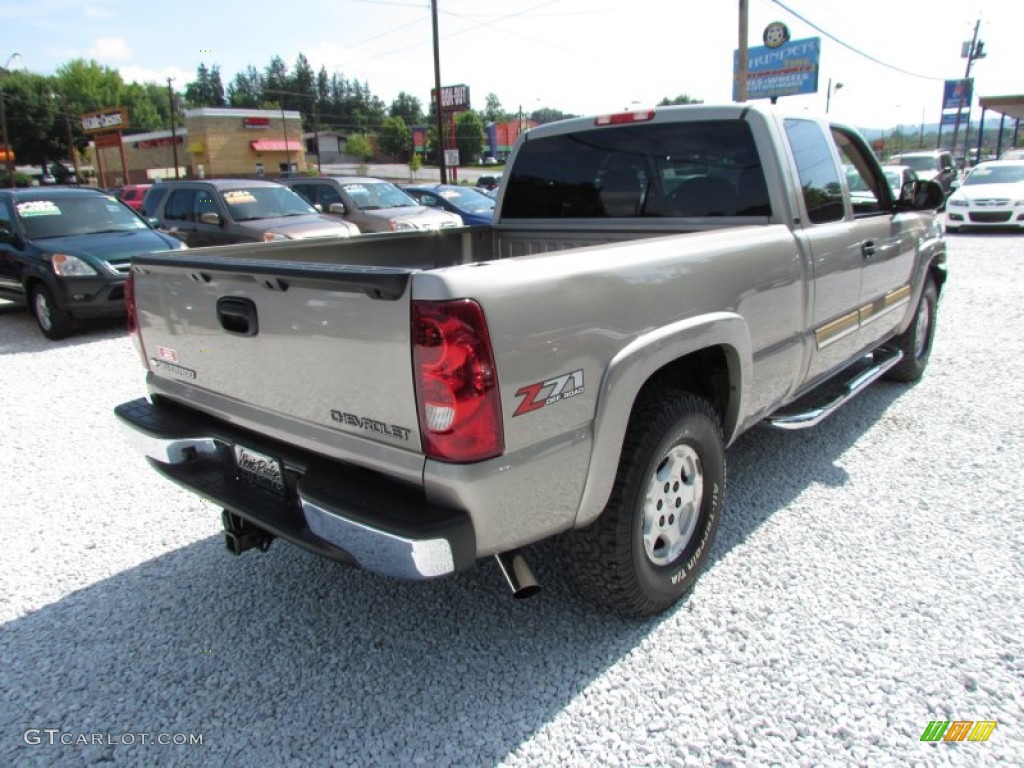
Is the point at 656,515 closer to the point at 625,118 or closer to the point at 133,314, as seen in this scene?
the point at 625,118

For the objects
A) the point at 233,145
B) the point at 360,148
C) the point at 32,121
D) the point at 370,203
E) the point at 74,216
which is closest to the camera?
the point at 74,216

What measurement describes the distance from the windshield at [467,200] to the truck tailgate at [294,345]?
13.5m

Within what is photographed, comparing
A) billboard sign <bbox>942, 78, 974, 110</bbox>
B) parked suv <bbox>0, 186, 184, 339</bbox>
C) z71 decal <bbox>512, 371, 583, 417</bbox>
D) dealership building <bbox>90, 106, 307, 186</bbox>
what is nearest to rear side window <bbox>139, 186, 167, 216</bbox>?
parked suv <bbox>0, 186, 184, 339</bbox>

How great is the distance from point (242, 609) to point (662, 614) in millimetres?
1730

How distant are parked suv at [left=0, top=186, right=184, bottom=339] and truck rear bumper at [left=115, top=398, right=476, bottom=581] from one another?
5.92 m

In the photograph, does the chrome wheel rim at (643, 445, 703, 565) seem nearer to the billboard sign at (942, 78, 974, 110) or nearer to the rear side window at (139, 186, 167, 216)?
the rear side window at (139, 186, 167, 216)

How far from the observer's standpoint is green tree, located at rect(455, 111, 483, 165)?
104 m

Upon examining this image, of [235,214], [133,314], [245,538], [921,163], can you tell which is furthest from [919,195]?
[921,163]

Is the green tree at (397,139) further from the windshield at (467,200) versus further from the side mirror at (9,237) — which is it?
the side mirror at (9,237)

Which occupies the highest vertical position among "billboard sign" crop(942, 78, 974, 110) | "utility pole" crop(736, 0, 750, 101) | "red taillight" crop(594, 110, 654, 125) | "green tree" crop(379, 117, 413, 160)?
"green tree" crop(379, 117, 413, 160)

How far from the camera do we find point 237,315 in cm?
239

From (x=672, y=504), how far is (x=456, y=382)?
1.24 m

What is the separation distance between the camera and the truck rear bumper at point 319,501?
1.92 meters

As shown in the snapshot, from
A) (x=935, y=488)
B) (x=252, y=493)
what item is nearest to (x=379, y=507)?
(x=252, y=493)
